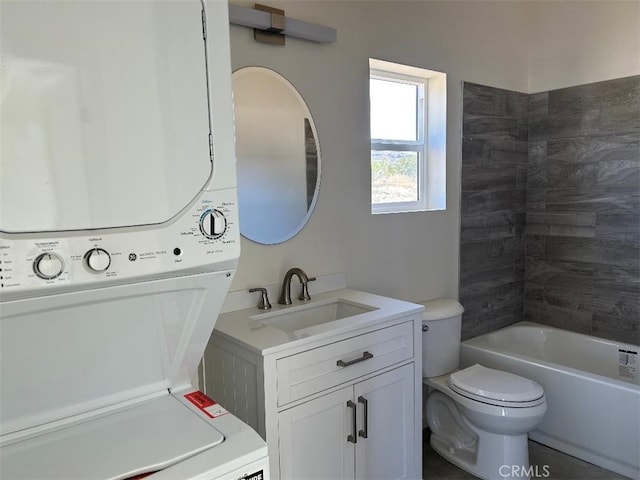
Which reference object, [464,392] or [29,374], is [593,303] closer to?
[464,392]

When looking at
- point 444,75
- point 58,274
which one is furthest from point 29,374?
point 444,75

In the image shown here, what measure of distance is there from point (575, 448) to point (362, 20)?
234cm

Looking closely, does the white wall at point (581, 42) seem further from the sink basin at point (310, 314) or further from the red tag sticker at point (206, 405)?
the red tag sticker at point (206, 405)

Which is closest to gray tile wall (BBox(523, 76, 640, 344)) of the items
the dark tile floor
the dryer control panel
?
the dark tile floor

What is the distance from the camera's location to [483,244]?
2881 millimetres

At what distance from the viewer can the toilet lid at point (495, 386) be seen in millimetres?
2033

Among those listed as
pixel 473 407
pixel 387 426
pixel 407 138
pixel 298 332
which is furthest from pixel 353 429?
pixel 407 138

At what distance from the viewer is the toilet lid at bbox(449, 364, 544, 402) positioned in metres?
2.03

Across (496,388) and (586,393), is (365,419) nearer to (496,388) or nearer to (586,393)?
(496,388)

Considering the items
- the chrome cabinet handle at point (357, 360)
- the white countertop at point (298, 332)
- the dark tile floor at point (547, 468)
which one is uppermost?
the white countertop at point (298, 332)

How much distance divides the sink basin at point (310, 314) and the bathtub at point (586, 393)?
1028mm

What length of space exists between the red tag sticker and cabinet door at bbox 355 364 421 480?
2.23ft

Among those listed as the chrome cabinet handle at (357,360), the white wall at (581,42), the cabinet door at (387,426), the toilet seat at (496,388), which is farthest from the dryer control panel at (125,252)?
the white wall at (581,42)

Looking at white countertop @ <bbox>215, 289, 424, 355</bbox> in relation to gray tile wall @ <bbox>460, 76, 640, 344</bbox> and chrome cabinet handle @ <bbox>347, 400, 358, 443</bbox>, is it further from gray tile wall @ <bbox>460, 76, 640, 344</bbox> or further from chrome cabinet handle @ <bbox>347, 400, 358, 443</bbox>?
gray tile wall @ <bbox>460, 76, 640, 344</bbox>
